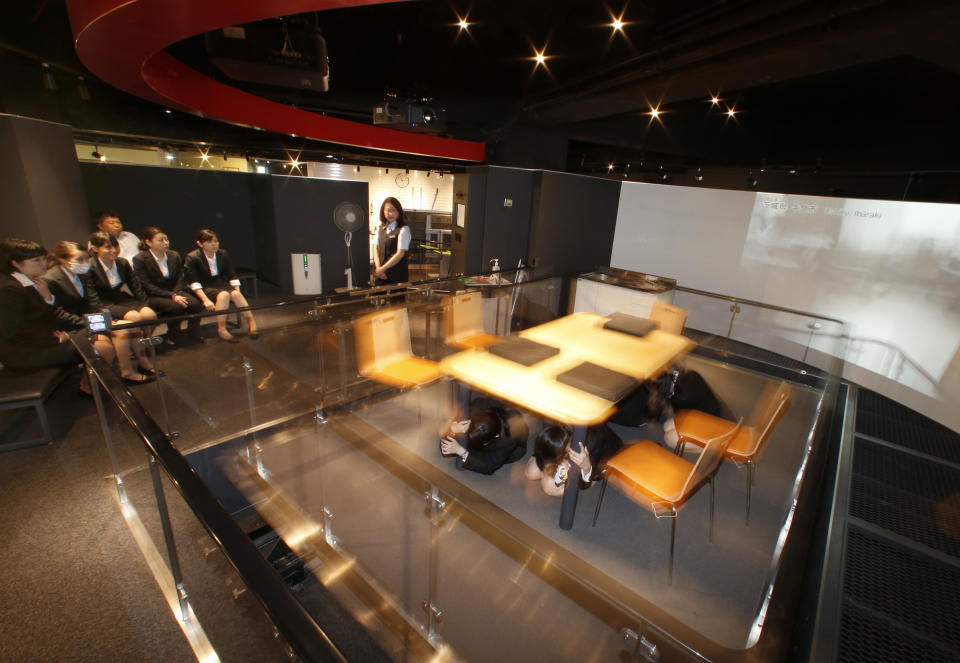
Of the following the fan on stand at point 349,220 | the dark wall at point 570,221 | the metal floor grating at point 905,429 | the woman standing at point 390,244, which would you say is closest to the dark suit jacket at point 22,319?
the woman standing at point 390,244

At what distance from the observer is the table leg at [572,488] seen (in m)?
2.56

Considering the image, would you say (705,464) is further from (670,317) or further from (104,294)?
(104,294)

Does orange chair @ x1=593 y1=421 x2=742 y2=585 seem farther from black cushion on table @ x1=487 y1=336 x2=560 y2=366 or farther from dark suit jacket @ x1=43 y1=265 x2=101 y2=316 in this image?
dark suit jacket @ x1=43 y1=265 x2=101 y2=316

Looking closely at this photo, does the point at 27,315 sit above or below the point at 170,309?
above

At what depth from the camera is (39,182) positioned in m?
4.45

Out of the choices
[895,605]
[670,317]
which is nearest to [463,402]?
[895,605]

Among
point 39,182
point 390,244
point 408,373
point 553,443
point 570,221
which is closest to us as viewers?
point 553,443

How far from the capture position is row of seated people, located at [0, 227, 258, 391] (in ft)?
10.7

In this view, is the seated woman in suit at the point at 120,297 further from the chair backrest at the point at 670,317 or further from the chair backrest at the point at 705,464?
the chair backrest at the point at 670,317

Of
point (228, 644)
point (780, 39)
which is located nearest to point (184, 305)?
point (228, 644)

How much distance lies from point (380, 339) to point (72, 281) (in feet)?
9.53

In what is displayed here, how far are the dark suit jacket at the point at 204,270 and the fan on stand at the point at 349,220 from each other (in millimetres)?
2853

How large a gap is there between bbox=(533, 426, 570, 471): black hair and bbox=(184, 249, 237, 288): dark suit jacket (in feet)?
15.8

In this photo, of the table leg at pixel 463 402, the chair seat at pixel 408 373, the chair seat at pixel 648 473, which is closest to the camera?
the chair seat at pixel 648 473
